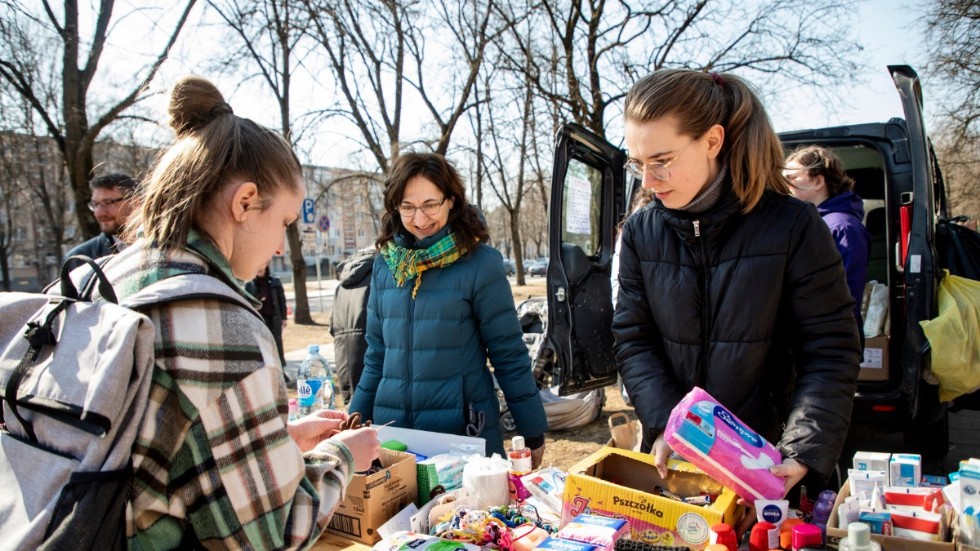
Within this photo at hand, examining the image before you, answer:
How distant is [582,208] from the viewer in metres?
5.05

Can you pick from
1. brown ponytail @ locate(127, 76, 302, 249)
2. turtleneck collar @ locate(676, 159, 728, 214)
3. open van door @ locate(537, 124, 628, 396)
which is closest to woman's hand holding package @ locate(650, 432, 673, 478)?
turtleneck collar @ locate(676, 159, 728, 214)

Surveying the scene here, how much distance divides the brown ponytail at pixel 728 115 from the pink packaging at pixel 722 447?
0.62 m

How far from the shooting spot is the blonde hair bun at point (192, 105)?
130cm

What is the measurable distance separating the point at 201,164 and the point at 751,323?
1.43 metres

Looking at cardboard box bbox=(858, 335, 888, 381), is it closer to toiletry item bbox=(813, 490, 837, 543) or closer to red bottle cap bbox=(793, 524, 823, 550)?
toiletry item bbox=(813, 490, 837, 543)

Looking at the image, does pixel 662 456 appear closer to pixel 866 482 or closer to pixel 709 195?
pixel 866 482

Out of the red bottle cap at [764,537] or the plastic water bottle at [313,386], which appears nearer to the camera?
the red bottle cap at [764,537]

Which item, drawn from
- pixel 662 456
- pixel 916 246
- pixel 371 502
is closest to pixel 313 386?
pixel 371 502

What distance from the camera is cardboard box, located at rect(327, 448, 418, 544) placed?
1.84 meters

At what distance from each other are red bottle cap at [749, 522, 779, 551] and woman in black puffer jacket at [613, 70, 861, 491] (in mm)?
243

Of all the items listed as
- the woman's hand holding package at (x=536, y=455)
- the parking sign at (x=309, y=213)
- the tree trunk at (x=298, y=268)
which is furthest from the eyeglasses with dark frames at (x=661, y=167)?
the tree trunk at (x=298, y=268)

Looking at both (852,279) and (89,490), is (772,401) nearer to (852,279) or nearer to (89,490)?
(89,490)

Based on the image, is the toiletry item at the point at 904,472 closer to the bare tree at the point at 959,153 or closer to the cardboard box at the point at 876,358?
the cardboard box at the point at 876,358

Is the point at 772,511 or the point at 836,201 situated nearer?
the point at 772,511
